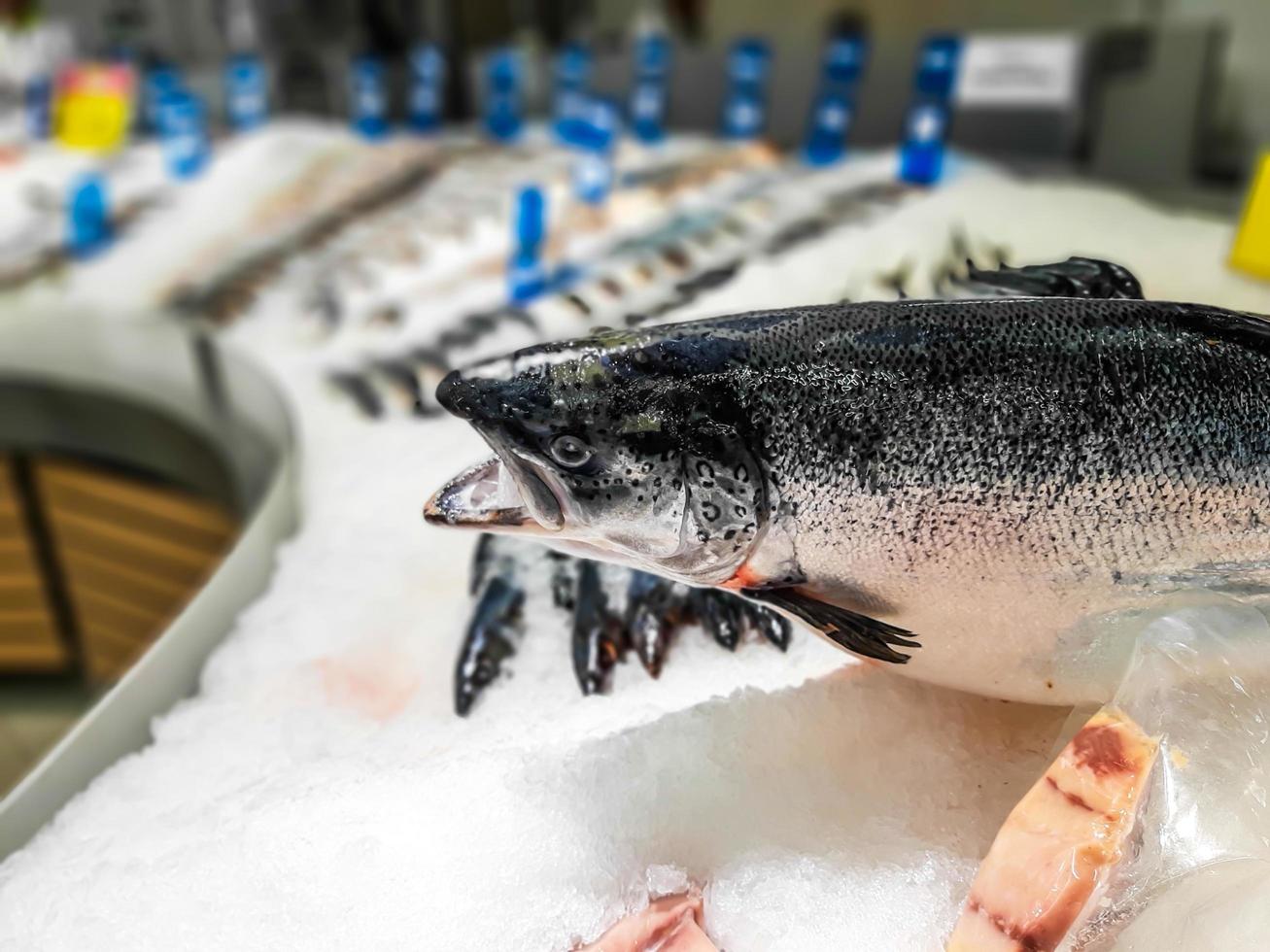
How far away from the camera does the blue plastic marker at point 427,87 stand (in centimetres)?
264

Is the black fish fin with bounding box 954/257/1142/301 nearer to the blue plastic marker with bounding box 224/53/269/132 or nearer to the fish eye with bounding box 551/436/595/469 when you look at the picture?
the fish eye with bounding box 551/436/595/469

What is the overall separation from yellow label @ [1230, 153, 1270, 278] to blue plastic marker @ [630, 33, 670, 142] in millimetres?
1585

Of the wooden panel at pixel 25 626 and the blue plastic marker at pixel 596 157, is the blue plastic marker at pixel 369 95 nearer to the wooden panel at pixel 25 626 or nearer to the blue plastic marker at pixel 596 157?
the blue plastic marker at pixel 596 157

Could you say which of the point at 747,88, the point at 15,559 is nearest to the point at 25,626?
the point at 15,559

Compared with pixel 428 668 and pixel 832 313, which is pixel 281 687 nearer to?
pixel 428 668

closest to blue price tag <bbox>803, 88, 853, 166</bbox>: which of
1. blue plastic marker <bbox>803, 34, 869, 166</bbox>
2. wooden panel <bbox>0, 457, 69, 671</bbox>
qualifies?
blue plastic marker <bbox>803, 34, 869, 166</bbox>

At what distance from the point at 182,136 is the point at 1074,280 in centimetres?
260

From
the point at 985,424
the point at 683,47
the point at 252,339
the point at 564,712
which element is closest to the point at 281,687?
the point at 564,712

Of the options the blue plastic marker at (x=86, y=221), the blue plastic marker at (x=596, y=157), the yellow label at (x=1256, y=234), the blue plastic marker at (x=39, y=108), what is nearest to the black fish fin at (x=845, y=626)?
the yellow label at (x=1256, y=234)

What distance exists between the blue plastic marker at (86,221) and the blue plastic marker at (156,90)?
0.47 m

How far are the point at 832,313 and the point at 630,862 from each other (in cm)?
38

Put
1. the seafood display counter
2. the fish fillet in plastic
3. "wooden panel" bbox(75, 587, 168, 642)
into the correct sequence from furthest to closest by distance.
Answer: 1. "wooden panel" bbox(75, 587, 168, 642)
2. the seafood display counter
3. the fish fillet in plastic

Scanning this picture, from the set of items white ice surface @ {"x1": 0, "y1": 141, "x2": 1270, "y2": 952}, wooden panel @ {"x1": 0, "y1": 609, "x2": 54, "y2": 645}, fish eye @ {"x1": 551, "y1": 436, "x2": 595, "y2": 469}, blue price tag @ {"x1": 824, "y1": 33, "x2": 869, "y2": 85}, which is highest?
blue price tag @ {"x1": 824, "y1": 33, "x2": 869, "y2": 85}

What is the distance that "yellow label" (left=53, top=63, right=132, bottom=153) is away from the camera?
8.58 ft
